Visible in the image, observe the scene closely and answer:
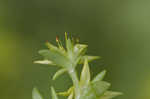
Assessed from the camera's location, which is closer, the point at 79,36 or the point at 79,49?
the point at 79,49

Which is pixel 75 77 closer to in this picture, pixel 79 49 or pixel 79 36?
pixel 79 49

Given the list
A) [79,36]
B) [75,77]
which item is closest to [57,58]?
[75,77]

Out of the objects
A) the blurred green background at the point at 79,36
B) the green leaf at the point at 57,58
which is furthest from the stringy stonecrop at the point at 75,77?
the blurred green background at the point at 79,36

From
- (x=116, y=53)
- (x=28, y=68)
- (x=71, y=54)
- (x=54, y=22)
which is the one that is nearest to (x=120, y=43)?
(x=116, y=53)

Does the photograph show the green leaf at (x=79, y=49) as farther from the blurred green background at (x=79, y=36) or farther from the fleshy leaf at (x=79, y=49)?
the blurred green background at (x=79, y=36)

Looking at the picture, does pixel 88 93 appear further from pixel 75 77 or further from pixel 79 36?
pixel 79 36

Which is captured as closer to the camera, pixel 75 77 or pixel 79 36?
pixel 75 77
